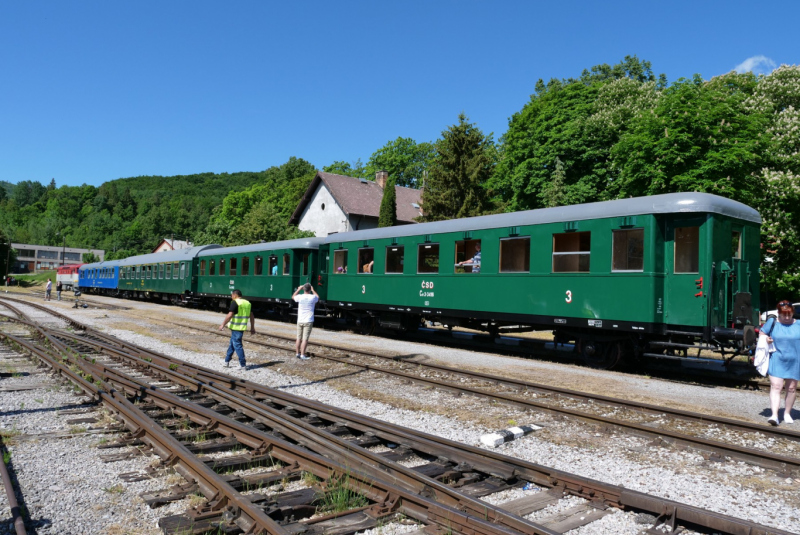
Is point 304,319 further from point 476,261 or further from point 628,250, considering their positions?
point 628,250

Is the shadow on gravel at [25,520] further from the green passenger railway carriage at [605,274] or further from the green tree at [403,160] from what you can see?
the green tree at [403,160]

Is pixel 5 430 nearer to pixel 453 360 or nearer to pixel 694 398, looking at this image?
pixel 453 360

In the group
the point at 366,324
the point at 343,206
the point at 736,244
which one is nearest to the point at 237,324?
the point at 366,324

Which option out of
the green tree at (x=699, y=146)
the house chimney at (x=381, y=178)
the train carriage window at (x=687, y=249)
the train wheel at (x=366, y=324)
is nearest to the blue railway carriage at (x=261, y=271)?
the train wheel at (x=366, y=324)

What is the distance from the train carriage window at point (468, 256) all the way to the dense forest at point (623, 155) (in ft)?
37.6

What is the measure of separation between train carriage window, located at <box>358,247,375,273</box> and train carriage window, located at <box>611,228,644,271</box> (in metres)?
7.90

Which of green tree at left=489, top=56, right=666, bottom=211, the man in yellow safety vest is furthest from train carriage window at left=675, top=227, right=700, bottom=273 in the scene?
green tree at left=489, top=56, right=666, bottom=211

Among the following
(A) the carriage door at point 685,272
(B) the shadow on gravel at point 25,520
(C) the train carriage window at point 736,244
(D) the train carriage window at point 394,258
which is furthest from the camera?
(D) the train carriage window at point 394,258

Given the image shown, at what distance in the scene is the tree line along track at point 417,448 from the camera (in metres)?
4.29

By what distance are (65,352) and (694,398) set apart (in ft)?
39.1

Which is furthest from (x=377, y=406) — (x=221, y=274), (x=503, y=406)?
(x=221, y=274)

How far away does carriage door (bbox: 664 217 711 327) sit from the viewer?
33.6 ft

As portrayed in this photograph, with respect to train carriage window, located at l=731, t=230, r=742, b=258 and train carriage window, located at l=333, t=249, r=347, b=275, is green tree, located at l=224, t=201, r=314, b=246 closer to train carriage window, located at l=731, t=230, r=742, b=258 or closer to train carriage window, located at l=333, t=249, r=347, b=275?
train carriage window, located at l=333, t=249, r=347, b=275

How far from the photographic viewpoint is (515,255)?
13289mm
